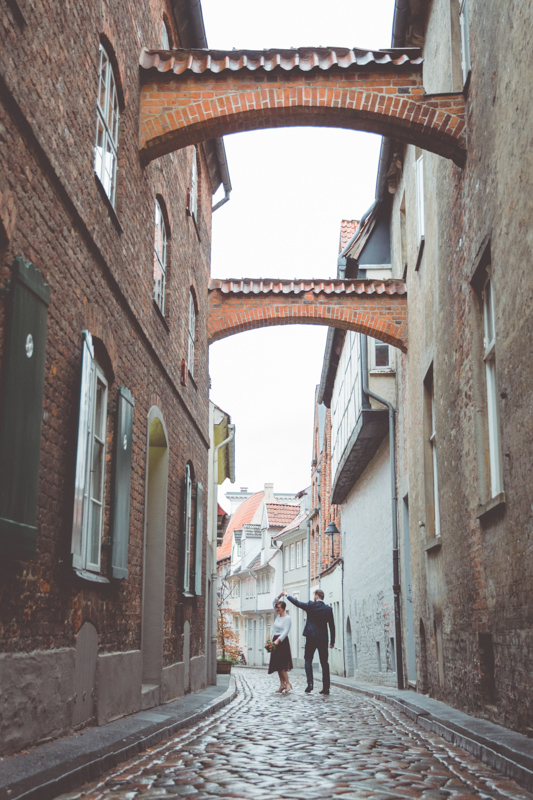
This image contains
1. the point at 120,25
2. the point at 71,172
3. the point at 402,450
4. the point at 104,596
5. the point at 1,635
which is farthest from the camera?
the point at 402,450

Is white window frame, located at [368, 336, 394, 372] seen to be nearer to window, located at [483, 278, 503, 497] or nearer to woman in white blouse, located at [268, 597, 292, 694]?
woman in white blouse, located at [268, 597, 292, 694]

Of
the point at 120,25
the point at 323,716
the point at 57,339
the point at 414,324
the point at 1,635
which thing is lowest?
the point at 323,716

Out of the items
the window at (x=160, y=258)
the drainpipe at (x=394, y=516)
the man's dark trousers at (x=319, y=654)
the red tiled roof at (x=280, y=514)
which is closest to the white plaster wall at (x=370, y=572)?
the drainpipe at (x=394, y=516)

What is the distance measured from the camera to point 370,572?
2066 centimetres

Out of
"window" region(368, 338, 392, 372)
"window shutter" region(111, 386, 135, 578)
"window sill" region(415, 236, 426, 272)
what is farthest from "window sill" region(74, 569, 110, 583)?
"window" region(368, 338, 392, 372)

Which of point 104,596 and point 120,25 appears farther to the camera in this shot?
point 120,25

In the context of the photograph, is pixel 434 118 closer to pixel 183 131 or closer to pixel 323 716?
pixel 183 131

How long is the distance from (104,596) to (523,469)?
3.62 m

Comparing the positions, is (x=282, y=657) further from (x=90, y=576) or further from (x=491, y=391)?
(x=90, y=576)

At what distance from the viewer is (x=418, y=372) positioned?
13.6 metres

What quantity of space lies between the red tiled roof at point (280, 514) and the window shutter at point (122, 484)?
43.4 meters

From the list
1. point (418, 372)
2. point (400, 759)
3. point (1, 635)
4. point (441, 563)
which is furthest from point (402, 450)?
point (1, 635)

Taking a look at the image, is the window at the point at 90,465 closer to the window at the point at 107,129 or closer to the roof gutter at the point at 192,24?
the window at the point at 107,129

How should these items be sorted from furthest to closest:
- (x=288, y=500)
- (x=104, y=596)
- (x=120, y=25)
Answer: (x=288, y=500) → (x=120, y=25) → (x=104, y=596)
